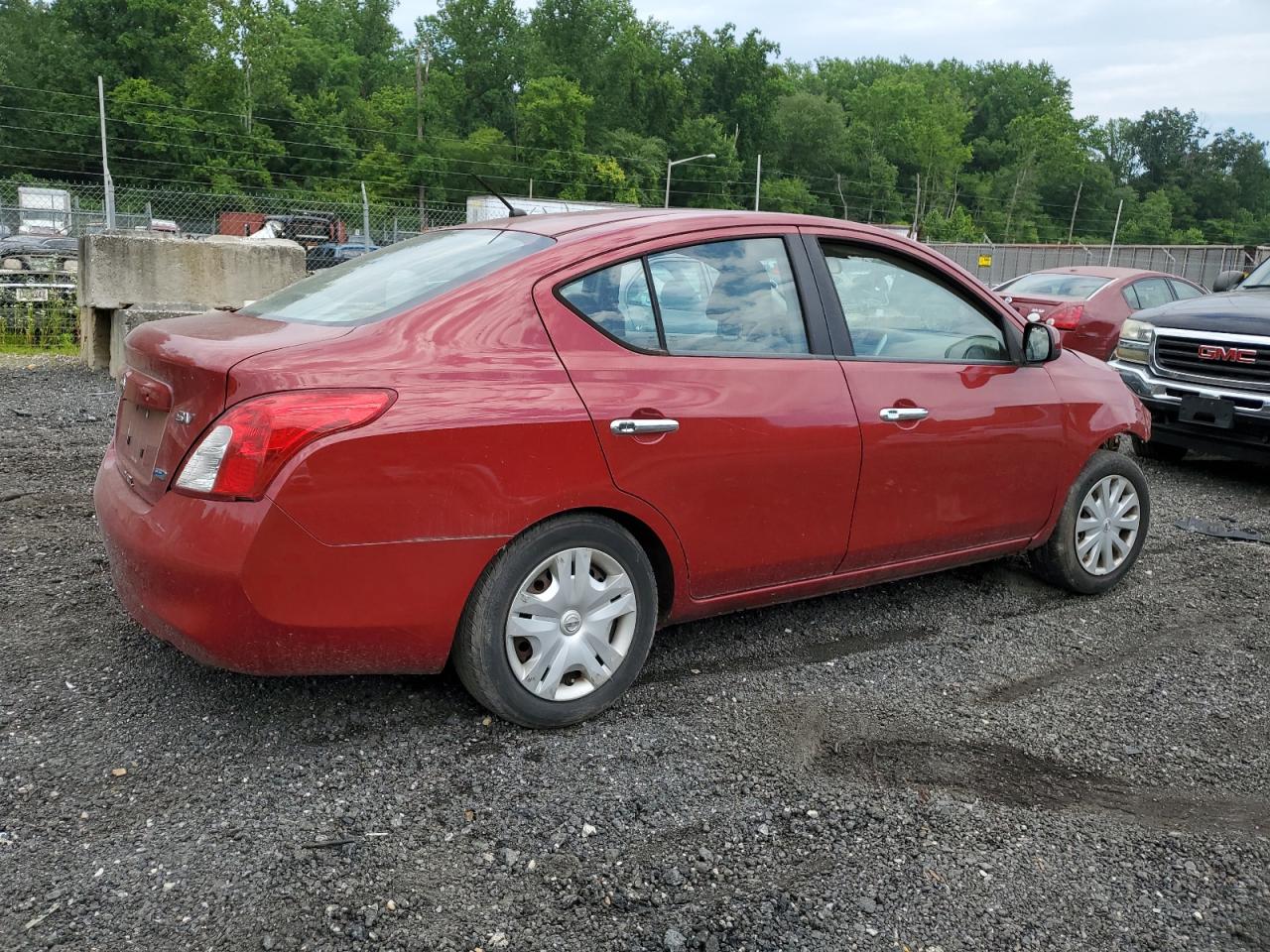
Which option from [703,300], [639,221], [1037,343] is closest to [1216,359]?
[1037,343]

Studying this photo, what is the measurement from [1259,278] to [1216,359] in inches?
68.2

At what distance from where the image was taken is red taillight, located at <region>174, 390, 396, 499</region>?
2.79m

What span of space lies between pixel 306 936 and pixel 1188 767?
8.57 ft

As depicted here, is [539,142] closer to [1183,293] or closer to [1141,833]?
[1183,293]

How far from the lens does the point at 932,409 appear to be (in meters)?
4.04

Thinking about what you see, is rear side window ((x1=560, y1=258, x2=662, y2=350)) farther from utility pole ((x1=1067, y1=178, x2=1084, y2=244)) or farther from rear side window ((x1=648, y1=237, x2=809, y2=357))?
utility pole ((x1=1067, y1=178, x2=1084, y2=244))

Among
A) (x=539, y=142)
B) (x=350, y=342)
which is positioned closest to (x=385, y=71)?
(x=539, y=142)

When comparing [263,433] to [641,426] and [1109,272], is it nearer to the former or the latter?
[641,426]

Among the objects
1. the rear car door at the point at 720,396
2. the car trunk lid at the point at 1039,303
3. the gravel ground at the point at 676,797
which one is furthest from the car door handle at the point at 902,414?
the car trunk lid at the point at 1039,303

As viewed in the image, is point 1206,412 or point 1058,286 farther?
point 1058,286

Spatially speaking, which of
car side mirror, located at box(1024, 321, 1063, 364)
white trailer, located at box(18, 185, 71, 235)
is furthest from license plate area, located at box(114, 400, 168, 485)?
white trailer, located at box(18, 185, 71, 235)

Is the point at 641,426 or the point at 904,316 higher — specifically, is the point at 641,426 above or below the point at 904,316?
below

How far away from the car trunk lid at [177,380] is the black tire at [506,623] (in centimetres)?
83

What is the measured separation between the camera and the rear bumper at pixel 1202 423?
22.9 feet
